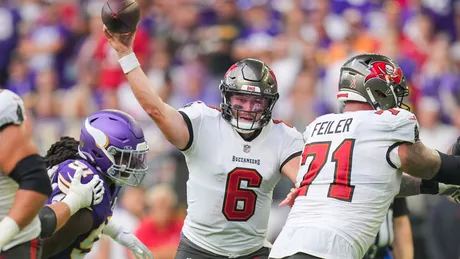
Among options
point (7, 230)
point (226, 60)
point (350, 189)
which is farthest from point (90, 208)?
point (226, 60)

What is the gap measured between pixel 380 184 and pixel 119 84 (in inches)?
306

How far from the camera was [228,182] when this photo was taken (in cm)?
626

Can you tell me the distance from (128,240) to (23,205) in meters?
1.85

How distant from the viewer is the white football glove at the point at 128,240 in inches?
267

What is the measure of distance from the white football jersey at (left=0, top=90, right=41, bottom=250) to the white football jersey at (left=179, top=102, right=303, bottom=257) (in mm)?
1355

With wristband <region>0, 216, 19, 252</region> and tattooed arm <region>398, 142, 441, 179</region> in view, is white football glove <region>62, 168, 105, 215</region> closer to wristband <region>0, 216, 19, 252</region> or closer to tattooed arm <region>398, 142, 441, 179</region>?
wristband <region>0, 216, 19, 252</region>

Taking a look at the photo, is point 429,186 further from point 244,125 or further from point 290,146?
point 244,125

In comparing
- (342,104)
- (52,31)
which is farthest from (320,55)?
(342,104)

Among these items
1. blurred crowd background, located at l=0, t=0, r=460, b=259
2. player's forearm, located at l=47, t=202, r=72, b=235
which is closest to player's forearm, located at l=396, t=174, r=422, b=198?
player's forearm, located at l=47, t=202, r=72, b=235

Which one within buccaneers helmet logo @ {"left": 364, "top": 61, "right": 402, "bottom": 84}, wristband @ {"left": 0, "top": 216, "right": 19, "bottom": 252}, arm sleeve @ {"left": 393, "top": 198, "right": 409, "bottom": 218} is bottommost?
arm sleeve @ {"left": 393, "top": 198, "right": 409, "bottom": 218}

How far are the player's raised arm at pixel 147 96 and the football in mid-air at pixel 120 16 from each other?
0.18ft

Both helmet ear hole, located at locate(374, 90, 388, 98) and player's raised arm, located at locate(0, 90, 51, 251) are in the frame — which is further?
helmet ear hole, located at locate(374, 90, 388, 98)

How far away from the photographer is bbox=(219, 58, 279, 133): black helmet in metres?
6.34

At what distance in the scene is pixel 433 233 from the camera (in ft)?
32.5
